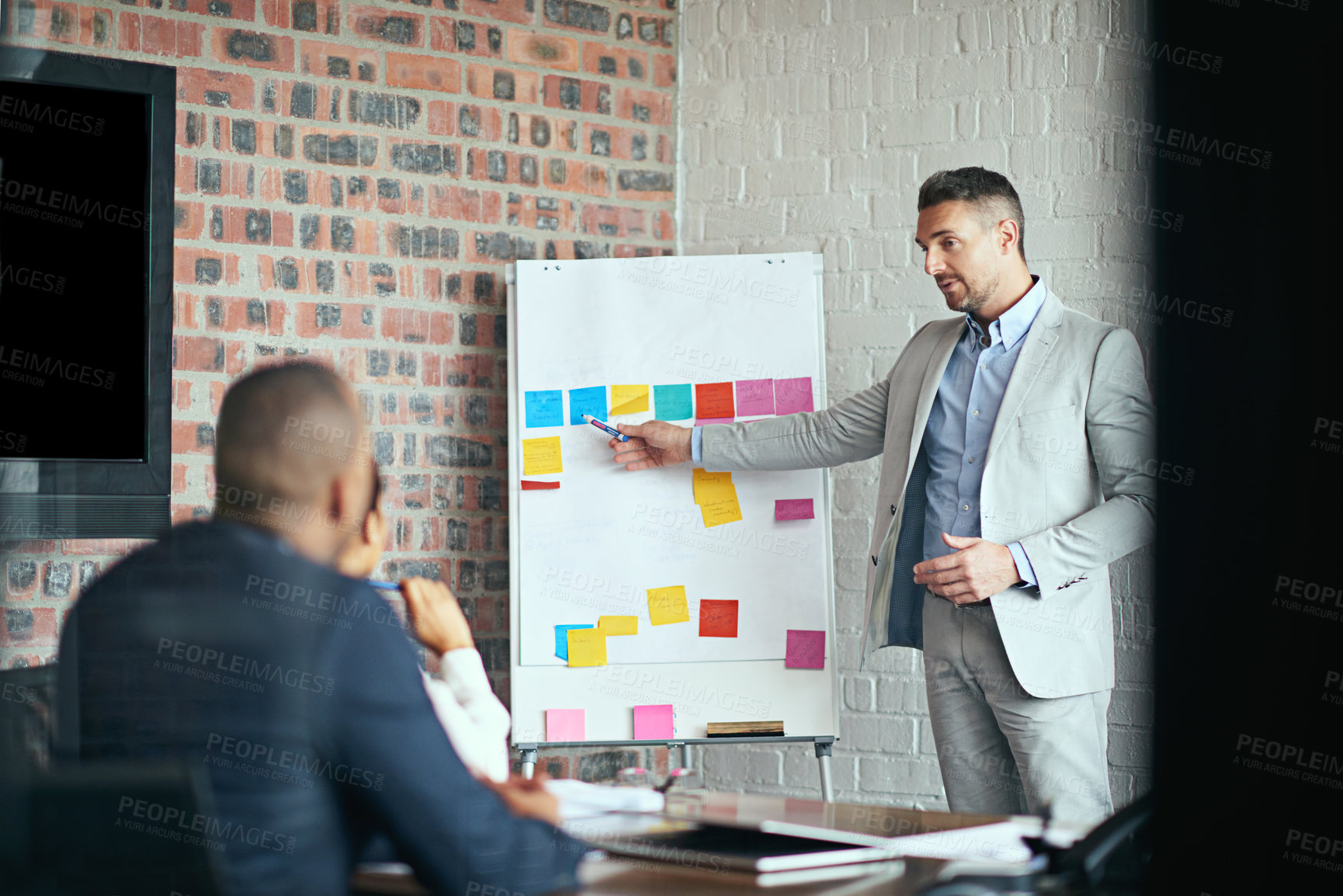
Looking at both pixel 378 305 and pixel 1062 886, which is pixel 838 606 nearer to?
pixel 378 305

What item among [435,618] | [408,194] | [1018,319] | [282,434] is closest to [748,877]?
[435,618]

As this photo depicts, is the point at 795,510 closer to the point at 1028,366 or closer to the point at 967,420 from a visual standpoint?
the point at 967,420

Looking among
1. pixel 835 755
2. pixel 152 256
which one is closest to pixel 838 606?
pixel 835 755

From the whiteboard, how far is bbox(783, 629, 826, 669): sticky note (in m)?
0.02

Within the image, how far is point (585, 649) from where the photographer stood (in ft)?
8.74

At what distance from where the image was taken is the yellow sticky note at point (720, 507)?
8.91 ft

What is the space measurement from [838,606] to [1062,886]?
2138mm

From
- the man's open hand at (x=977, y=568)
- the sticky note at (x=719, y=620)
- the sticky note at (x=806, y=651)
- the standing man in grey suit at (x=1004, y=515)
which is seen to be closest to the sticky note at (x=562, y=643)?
the sticky note at (x=719, y=620)

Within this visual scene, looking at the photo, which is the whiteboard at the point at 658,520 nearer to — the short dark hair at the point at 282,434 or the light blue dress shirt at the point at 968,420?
the light blue dress shirt at the point at 968,420

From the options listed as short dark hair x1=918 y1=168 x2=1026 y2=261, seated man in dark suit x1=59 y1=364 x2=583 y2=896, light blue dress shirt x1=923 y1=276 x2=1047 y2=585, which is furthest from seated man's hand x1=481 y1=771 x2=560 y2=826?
short dark hair x1=918 y1=168 x2=1026 y2=261

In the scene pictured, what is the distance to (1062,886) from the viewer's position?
887 millimetres

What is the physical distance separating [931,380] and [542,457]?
101 cm

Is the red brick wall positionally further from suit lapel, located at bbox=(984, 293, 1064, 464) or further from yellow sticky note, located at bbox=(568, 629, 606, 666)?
suit lapel, located at bbox=(984, 293, 1064, 464)

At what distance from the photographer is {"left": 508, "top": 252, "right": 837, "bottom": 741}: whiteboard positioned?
2656 millimetres
